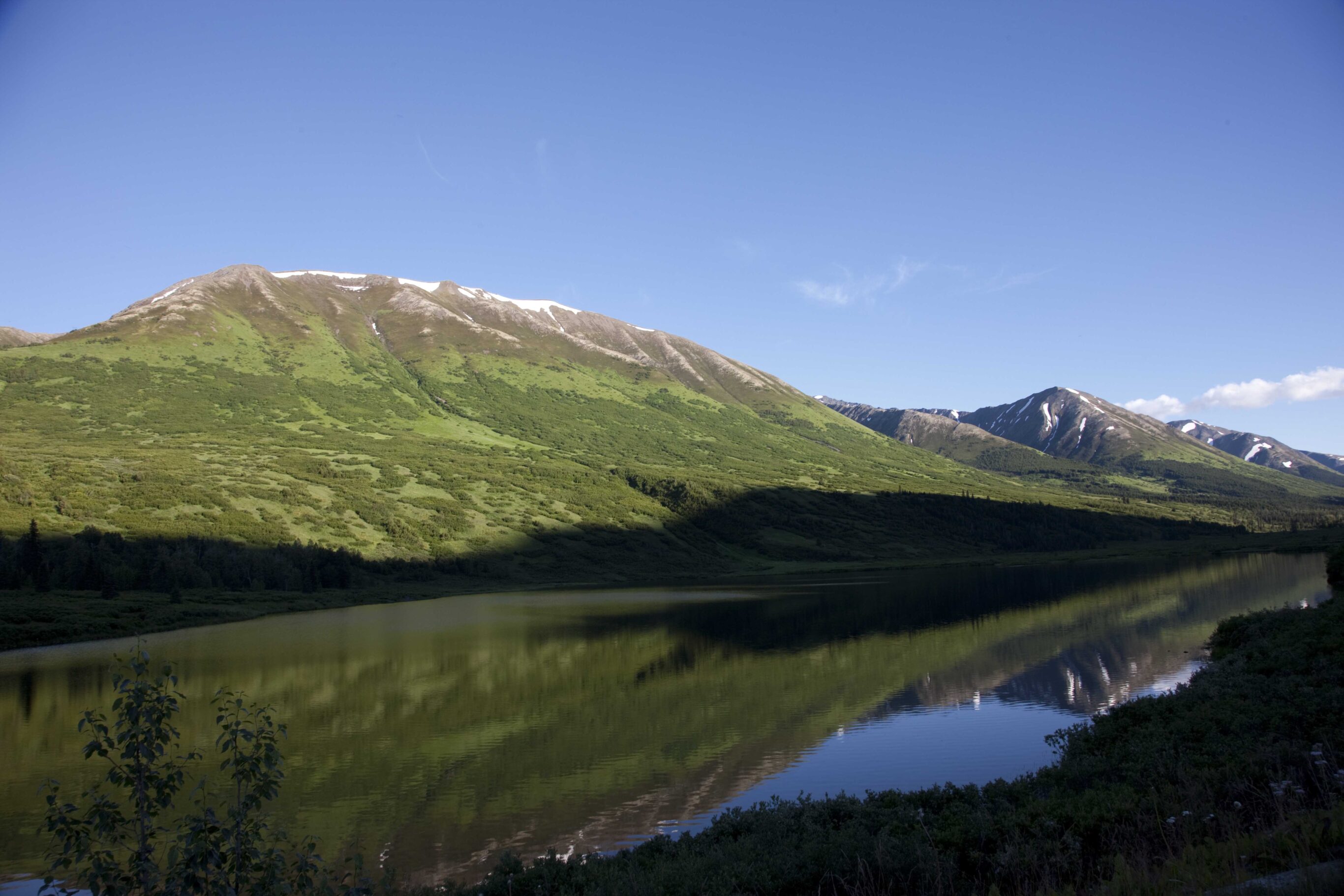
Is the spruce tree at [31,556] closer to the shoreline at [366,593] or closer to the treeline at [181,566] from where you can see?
the treeline at [181,566]

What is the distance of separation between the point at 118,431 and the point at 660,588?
138396 millimetres

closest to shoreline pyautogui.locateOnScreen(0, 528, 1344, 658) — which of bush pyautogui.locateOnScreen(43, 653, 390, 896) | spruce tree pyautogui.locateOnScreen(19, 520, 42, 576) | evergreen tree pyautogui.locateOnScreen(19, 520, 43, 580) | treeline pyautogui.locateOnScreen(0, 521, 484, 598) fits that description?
treeline pyautogui.locateOnScreen(0, 521, 484, 598)

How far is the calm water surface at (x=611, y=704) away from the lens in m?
24.1

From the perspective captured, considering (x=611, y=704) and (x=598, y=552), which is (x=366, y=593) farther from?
(x=611, y=704)

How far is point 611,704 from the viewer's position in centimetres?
3862

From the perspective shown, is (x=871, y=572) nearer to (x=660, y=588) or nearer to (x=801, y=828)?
(x=660, y=588)

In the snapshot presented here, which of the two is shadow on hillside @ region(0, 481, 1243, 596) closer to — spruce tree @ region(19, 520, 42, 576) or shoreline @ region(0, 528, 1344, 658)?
spruce tree @ region(19, 520, 42, 576)

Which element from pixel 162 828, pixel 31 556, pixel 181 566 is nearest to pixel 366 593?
pixel 181 566

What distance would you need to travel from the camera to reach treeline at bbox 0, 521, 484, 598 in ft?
270

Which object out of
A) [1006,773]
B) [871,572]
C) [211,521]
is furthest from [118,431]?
[1006,773]

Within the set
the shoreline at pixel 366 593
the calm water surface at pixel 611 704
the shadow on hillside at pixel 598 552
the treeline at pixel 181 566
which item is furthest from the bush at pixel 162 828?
the shadow on hillside at pixel 598 552

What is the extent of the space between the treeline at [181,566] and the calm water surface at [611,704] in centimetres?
1986

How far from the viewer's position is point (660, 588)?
117312 millimetres

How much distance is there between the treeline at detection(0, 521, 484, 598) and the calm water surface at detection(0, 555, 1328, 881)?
65.2 ft
